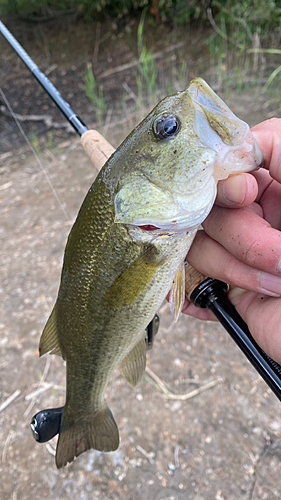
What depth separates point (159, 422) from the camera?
2.21m

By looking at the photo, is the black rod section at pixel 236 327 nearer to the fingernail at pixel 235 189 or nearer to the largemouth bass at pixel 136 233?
the largemouth bass at pixel 136 233

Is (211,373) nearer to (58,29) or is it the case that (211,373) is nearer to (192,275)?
(192,275)

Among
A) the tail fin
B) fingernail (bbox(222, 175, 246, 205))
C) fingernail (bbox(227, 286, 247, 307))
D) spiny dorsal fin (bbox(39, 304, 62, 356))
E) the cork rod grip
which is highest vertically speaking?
fingernail (bbox(222, 175, 246, 205))

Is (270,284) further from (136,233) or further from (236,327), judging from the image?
(136,233)

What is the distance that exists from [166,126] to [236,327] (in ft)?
2.28

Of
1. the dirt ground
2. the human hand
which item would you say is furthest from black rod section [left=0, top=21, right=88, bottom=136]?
the dirt ground

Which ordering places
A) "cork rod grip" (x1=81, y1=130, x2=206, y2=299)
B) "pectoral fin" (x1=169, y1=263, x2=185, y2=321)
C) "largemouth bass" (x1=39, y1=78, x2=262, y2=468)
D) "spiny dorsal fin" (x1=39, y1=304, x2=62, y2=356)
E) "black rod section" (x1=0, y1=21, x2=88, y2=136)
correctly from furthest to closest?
1. "black rod section" (x1=0, y1=21, x2=88, y2=136)
2. "cork rod grip" (x1=81, y1=130, x2=206, y2=299)
3. "spiny dorsal fin" (x1=39, y1=304, x2=62, y2=356)
4. "pectoral fin" (x1=169, y1=263, x2=185, y2=321)
5. "largemouth bass" (x1=39, y1=78, x2=262, y2=468)

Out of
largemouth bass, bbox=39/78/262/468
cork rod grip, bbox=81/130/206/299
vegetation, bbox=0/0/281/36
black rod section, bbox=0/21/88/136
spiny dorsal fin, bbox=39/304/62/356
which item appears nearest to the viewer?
largemouth bass, bbox=39/78/262/468

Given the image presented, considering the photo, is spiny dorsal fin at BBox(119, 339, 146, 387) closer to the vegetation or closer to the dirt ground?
the dirt ground

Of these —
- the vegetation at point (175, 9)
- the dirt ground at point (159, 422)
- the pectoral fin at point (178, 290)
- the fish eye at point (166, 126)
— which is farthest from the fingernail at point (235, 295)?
the vegetation at point (175, 9)

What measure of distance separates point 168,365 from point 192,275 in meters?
1.26

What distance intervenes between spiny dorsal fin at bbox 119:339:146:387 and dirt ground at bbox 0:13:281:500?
0.85 m

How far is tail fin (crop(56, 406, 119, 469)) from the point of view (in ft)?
5.00

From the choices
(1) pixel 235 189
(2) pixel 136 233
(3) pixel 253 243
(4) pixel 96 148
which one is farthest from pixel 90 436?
(4) pixel 96 148
